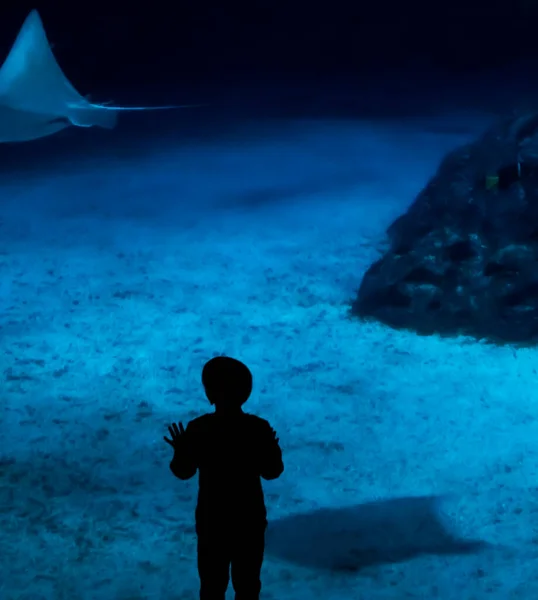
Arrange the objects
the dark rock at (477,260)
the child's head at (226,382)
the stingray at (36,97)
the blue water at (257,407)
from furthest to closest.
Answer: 1. the stingray at (36,97)
2. the dark rock at (477,260)
3. the blue water at (257,407)
4. the child's head at (226,382)

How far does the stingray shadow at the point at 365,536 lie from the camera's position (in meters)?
2.63

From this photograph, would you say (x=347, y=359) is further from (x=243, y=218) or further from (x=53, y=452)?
(x=243, y=218)

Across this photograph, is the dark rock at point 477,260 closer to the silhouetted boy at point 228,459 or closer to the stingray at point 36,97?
the stingray at point 36,97

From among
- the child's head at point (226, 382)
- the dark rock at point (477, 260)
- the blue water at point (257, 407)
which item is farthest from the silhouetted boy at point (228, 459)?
the dark rock at point (477, 260)

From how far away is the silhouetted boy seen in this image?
5.31 ft

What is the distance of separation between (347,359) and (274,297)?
137 cm

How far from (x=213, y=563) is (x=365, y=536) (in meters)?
1.28

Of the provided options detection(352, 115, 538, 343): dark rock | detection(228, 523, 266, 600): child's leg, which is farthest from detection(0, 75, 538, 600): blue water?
detection(228, 523, 266, 600): child's leg

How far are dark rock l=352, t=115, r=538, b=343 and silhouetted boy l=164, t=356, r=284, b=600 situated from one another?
12.0 feet

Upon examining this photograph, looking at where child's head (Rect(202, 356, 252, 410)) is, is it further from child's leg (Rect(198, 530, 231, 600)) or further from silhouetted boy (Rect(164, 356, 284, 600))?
child's leg (Rect(198, 530, 231, 600))

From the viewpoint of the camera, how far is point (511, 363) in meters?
4.50

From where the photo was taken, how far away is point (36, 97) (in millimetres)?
5949

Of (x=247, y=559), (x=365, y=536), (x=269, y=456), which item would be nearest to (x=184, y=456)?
(x=269, y=456)

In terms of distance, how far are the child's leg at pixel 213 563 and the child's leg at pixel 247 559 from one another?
3 centimetres
